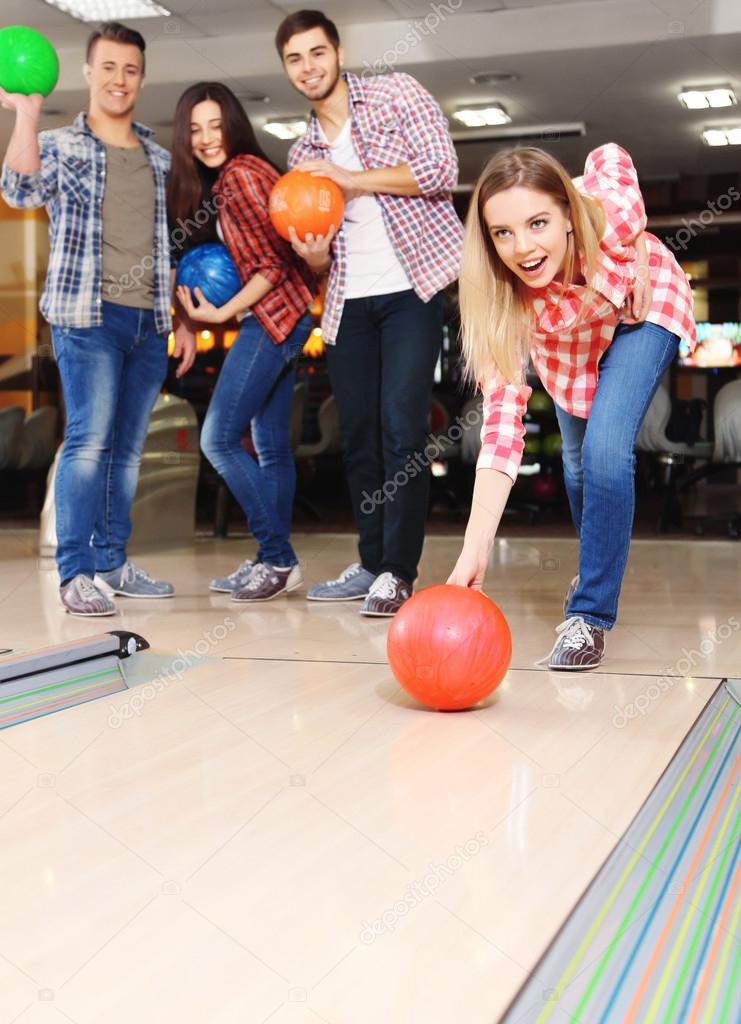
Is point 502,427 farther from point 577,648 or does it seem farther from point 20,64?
point 20,64

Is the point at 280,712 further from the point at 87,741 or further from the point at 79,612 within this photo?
the point at 79,612

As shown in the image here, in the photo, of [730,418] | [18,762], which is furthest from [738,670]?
[730,418]

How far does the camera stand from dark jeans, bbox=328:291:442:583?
2865 mm

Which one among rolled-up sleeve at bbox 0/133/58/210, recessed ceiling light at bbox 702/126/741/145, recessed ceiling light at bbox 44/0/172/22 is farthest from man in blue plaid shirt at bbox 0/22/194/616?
recessed ceiling light at bbox 702/126/741/145

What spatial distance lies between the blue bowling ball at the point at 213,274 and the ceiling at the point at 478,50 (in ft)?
9.62

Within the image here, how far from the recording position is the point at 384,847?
128 centimetres

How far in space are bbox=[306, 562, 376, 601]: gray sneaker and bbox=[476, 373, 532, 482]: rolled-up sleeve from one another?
3.60ft

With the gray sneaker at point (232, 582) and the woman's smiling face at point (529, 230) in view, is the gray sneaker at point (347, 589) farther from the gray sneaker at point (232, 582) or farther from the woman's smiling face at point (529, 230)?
the woman's smiling face at point (529, 230)

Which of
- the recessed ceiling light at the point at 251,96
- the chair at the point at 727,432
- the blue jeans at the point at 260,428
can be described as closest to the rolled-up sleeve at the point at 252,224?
the blue jeans at the point at 260,428

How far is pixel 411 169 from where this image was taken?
9.33 ft

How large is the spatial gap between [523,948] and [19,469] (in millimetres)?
6890

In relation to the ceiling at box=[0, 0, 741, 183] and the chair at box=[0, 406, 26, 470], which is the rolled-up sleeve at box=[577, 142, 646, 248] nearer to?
the ceiling at box=[0, 0, 741, 183]

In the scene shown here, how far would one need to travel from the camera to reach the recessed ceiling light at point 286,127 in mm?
7332

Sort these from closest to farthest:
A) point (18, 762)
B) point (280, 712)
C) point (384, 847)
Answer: point (384, 847) < point (18, 762) < point (280, 712)
